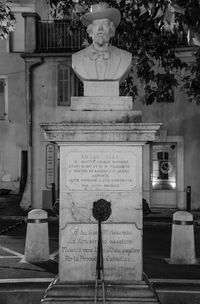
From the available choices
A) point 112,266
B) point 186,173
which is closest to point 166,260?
point 112,266

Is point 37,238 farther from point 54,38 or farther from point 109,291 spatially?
point 54,38

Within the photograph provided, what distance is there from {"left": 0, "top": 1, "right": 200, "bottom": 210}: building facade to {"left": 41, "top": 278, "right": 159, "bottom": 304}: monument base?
45.9 ft

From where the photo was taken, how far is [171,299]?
7.04 metres

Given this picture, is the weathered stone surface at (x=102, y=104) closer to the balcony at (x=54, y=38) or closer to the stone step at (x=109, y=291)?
the stone step at (x=109, y=291)

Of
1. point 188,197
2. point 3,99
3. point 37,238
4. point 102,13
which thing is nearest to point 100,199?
point 102,13

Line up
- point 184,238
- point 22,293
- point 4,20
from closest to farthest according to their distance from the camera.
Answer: point 22,293 → point 184,238 → point 4,20

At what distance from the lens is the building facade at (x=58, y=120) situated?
20.3 metres

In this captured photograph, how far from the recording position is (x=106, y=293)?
19.5 ft

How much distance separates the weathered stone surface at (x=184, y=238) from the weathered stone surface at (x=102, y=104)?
3.94 metres

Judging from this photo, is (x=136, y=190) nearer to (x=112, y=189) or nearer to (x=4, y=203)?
(x=112, y=189)

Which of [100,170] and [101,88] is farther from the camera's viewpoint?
[101,88]

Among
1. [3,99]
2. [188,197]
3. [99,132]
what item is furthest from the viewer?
[3,99]

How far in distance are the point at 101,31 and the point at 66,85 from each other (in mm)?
14950

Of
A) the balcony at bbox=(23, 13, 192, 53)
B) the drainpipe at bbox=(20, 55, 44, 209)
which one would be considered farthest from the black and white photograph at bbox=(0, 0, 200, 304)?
the balcony at bbox=(23, 13, 192, 53)
